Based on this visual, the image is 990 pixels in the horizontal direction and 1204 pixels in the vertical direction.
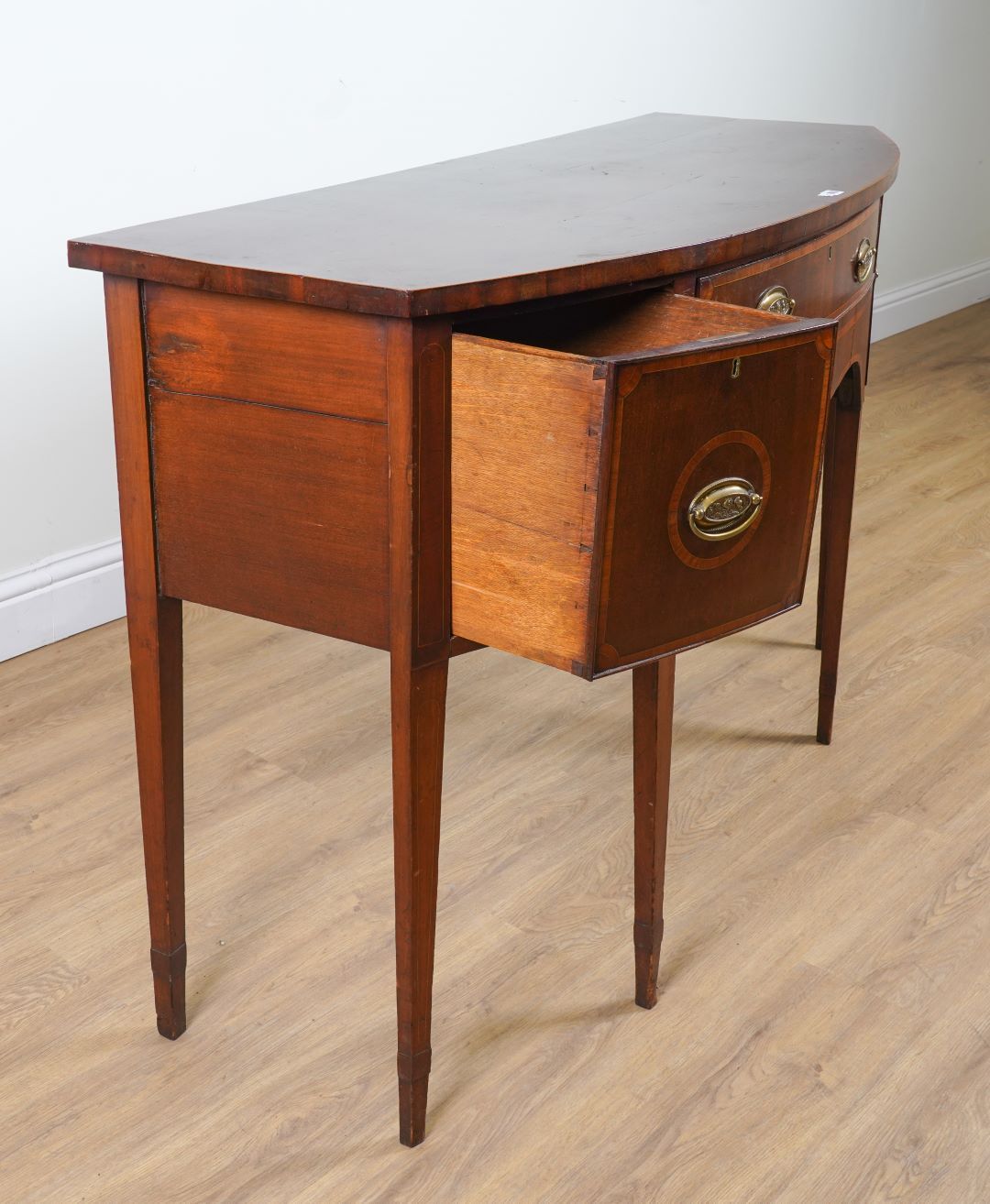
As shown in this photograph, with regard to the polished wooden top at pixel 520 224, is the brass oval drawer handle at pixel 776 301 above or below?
below

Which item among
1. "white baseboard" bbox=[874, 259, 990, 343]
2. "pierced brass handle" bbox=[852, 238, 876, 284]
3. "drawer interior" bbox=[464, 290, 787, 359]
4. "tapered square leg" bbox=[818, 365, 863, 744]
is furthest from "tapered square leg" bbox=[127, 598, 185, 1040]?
"white baseboard" bbox=[874, 259, 990, 343]

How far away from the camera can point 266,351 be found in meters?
1.04

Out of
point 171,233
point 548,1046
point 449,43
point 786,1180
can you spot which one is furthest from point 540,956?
point 449,43

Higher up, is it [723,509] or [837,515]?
[723,509]

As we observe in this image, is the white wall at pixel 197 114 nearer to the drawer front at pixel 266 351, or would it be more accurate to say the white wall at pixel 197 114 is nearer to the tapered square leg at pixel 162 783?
the tapered square leg at pixel 162 783

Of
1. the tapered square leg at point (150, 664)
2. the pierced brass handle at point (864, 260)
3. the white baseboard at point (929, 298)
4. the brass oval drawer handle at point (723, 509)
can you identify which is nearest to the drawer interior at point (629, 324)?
the brass oval drawer handle at point (723, 509)

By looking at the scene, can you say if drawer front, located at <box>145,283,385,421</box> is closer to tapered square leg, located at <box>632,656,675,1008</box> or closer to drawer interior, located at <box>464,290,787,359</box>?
drawer interior, located at <box>464,290,787,359</box>

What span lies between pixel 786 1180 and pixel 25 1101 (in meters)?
0.68

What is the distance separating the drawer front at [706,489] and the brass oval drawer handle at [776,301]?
0.22 metres

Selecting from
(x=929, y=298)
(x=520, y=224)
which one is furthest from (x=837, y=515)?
(x=929, y=298)

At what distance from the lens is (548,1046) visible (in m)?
1.36

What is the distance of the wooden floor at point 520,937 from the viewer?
123 centimetres

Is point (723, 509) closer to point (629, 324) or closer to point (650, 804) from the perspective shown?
point (629, 324)

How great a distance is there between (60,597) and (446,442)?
132cm
